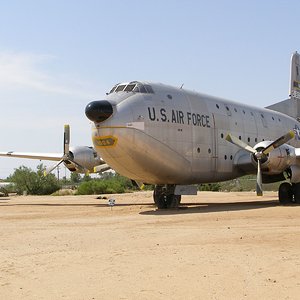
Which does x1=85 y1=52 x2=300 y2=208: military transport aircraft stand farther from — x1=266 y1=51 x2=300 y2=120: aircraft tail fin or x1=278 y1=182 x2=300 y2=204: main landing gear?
x1=266 y1=51 x2=300 y2=120: aircraft tail fin

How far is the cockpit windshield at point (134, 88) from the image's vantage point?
18.9m

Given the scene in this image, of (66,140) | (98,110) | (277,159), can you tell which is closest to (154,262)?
(98,110)

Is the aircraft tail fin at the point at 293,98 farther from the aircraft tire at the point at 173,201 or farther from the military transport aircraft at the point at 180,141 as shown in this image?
the aircraft tire at the point at 173,201

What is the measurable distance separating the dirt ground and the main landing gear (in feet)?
29.8

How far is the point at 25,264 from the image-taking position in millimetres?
8039

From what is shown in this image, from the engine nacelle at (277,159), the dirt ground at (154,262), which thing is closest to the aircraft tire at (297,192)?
the engine nacelle at (277,159)

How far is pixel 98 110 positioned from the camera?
17.5 meters

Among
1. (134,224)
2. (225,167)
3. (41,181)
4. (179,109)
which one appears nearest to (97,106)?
(179,109)

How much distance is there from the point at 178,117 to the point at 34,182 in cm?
4026

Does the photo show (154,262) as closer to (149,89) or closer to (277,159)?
(149,89)

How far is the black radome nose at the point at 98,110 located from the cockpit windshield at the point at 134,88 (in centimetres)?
147

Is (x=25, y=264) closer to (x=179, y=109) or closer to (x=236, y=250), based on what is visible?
(x=236, y=250)

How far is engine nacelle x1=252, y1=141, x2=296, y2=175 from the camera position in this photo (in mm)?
20359

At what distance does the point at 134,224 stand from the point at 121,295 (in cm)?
817
